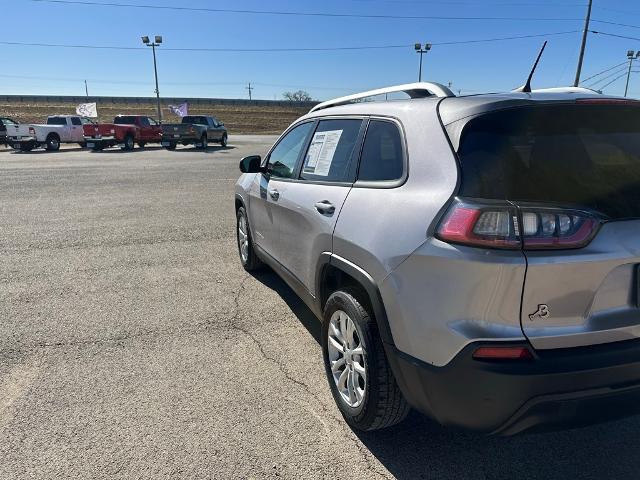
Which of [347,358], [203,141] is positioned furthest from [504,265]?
[203,141]

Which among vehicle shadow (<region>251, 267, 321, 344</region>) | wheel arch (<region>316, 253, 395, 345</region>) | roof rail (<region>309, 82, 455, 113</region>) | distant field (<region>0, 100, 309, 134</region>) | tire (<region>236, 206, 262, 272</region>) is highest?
distant field (<region>0, 100, 309, 134</region>)

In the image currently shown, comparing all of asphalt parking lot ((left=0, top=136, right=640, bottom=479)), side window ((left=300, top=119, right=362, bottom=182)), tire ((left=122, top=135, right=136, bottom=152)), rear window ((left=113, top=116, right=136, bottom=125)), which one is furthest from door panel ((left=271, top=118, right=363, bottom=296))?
rear window ((left=113, top=116, right=136, bottom=125))

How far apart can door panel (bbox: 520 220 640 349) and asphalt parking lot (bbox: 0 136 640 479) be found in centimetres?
92

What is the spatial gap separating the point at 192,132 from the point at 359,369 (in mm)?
26222

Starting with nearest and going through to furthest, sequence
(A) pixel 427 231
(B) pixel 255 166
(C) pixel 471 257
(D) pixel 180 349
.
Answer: (C) pixel 471 257, (A) pixel 427 231, (D) pixel 180 349, (B) pixel 255 166

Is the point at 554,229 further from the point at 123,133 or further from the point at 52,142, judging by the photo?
the point at 52,142

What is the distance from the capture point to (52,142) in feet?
85.6

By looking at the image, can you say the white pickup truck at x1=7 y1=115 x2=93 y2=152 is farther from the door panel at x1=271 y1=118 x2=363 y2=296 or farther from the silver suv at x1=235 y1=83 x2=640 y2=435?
the silver suv at x1=235 y1=83 x2=640 y2=435

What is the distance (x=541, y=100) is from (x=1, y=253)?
6679mm

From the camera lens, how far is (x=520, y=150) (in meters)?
1.95

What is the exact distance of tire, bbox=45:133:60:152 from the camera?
2594 cm

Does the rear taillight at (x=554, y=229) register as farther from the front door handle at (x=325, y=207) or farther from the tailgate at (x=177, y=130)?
the tailgate at (x=177, y=130)

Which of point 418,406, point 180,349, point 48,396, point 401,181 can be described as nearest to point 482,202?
point 401,181

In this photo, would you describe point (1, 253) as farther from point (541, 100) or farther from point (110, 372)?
point (541, 100)
